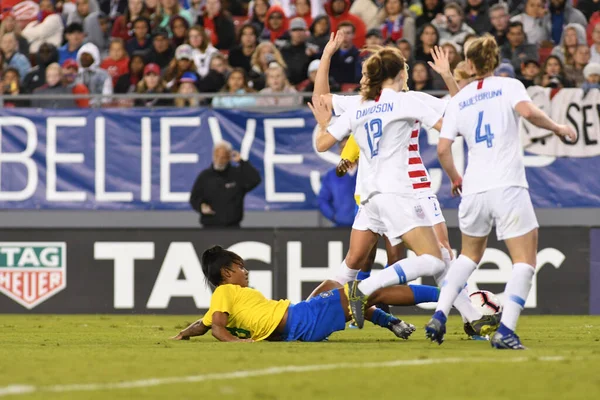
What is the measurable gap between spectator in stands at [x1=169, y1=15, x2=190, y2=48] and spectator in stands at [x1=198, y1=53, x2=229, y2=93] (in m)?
1.24

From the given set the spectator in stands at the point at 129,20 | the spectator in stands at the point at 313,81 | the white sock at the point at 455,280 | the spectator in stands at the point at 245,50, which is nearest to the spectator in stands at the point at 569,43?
the spectator in stands at the point at 313,81

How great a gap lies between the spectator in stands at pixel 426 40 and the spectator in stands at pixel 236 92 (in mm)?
2388

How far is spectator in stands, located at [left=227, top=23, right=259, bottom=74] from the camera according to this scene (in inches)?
691

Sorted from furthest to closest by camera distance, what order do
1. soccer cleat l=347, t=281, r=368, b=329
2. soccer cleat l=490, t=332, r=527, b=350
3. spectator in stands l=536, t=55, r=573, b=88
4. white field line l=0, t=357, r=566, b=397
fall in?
spectator in stands l=536, t=55, r=573, b=88 < soccer cleat l=347, t=281, r=368, b=329 < soccer cleat l=490, t=332, r=527, b=350 < white field line l=0, t=357, r=566, b=397

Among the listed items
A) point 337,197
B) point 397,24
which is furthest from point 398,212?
point 397,24

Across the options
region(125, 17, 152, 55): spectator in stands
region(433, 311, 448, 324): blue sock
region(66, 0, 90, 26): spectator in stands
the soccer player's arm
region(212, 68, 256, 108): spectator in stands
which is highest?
region(66, 0, 90, 26): spectator in stands

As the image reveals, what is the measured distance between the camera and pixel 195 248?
15.1m

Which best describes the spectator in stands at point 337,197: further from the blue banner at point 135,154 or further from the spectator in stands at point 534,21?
the spectator in stands at point 534,21

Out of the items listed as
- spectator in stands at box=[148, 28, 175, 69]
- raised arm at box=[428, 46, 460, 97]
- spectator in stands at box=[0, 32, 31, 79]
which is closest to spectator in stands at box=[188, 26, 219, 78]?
spectator in stands at box=[148, 28, 175, 69]

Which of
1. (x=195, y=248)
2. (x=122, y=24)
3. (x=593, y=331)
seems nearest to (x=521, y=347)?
(x=593, y=331)

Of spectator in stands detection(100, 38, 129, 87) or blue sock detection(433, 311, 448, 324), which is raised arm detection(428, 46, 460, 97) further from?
spectator in stands detection(100, 38, 129, 87)

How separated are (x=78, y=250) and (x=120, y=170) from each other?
1255mm

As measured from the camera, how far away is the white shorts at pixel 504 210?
26.1 feet

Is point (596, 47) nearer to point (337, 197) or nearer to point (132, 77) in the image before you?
point (337, 197)
